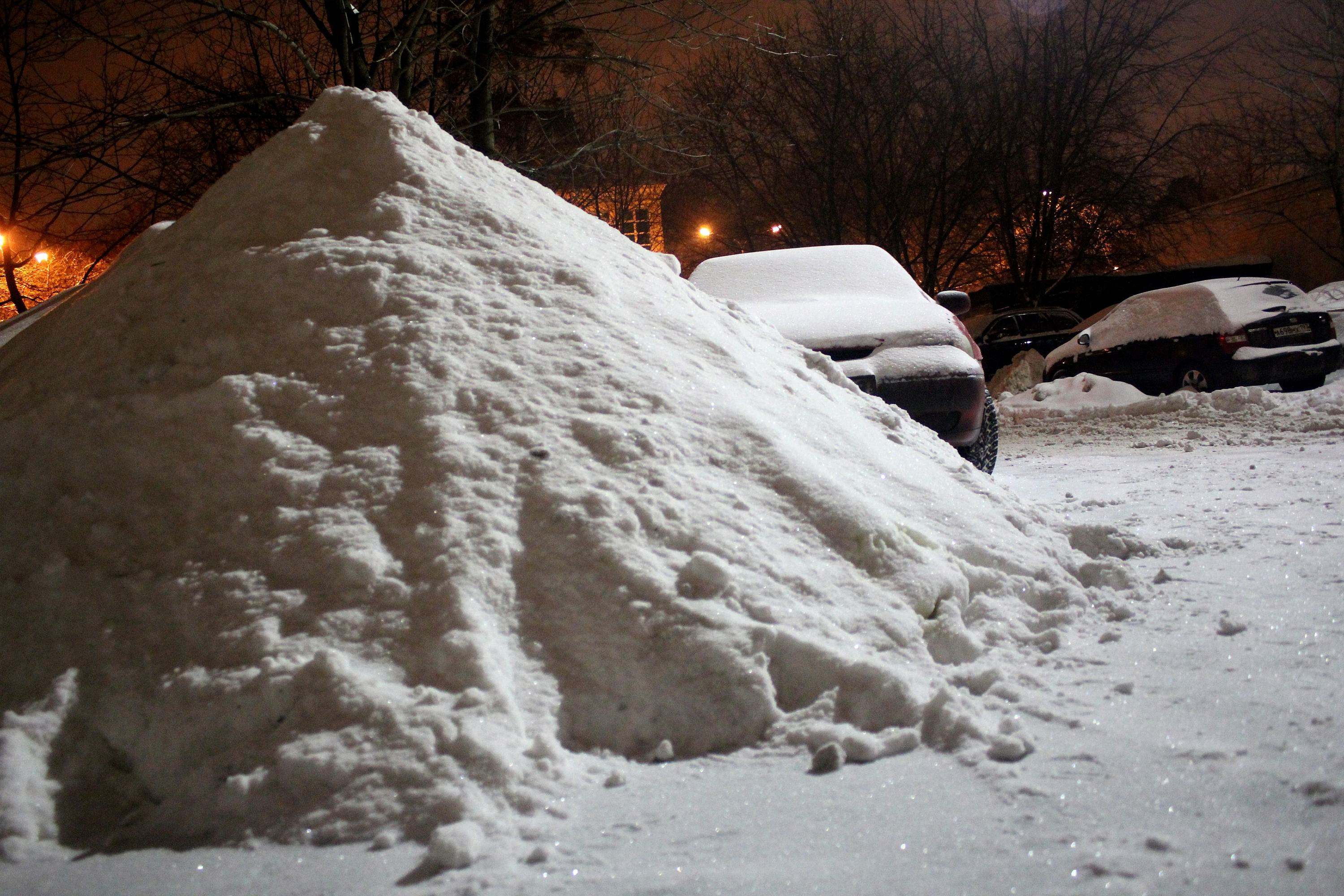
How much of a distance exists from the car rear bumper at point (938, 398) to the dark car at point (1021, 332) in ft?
40.3

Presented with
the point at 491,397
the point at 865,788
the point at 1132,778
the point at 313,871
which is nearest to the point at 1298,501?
the point at 1132,778

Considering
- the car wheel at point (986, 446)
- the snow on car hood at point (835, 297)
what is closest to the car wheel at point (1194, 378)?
the snow on car hood at point (835, 297)

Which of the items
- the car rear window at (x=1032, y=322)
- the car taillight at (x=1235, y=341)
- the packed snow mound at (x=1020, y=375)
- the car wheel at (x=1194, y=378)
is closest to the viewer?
the car taillight at (x=1235, y=341)

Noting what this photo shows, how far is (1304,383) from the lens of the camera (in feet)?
34.0

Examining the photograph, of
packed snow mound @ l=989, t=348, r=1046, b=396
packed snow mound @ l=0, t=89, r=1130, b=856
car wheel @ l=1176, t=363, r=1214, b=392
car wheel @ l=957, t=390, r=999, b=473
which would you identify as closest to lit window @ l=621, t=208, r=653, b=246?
packed snow mound @ l=989, t=348, r=1046, b=396

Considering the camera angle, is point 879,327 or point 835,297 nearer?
point 879,327

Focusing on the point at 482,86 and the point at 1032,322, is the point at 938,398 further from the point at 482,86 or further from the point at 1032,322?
the point at 1032,322

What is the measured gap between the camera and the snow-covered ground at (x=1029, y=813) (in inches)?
54.8

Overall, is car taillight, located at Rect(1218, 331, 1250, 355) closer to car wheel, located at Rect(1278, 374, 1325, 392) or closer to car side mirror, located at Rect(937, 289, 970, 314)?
car wheel, located at Rect(1278, 374, 1325, 392)

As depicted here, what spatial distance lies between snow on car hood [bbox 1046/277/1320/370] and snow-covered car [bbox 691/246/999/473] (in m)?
5.27

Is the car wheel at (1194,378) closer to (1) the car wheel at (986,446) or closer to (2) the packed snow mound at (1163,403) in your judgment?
(2) the packed snow mound at (1163,403)

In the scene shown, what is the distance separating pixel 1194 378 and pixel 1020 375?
176 inches

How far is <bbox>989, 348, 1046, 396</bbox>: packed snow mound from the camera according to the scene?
14.7m

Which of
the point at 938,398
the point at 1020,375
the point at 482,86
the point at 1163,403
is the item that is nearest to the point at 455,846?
the point at 938,398
